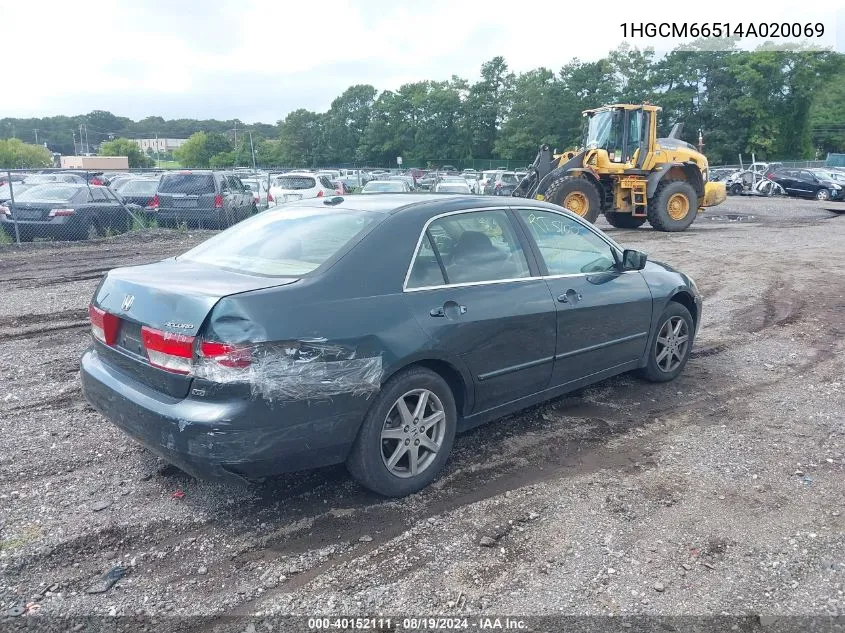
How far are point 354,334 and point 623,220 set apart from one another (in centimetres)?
1787

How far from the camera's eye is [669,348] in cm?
581

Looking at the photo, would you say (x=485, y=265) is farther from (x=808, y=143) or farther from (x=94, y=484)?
(x=808, y=143)

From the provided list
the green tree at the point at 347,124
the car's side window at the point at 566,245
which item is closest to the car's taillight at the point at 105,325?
the car's side window at the point at 566,245

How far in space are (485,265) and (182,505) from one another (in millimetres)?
2237

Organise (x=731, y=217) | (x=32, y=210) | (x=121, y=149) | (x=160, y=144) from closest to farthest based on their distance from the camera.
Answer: (x=32, y=210) < (x=731, y=217) < (x=121, y=149) < (x=160, y=144)

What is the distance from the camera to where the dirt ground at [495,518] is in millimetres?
3064

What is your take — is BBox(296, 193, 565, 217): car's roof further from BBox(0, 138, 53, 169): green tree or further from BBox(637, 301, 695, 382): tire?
BBox(0, 138, 53, 169): green tree

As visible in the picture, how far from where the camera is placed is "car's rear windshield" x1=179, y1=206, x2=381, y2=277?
3.87 meters

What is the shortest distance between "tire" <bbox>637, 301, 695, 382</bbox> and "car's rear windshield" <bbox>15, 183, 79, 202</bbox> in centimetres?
1438

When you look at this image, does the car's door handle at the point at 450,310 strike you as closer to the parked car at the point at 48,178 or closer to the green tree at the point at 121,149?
the parked car at the point at 48,178

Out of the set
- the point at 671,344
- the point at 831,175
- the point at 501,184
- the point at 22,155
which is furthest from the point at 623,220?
the point at 22,155

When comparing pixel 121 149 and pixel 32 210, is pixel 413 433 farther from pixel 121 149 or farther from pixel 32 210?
pixel 121 149

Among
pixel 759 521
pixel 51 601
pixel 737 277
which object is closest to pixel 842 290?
pixel 737 277

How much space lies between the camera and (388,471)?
376 cm
